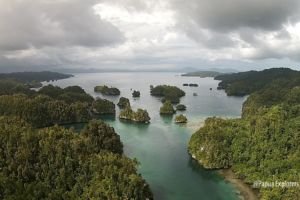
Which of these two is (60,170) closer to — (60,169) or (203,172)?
(60,169)

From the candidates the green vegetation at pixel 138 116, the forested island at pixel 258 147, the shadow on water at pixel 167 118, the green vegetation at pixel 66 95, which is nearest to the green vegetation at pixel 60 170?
the forested island at pixel 258 147

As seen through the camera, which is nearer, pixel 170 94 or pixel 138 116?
pixel 138 116

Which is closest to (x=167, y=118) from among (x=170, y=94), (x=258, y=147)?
(x=170, y=94)

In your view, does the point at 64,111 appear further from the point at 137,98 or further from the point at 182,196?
the point at 137,98

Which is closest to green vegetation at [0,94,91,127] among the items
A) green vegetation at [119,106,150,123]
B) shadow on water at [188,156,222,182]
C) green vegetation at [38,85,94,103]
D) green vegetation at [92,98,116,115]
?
green vegetation at [119,106,150,123]

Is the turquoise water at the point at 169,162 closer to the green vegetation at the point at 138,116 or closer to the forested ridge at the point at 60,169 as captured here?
the green vegetation at the point at 138,116

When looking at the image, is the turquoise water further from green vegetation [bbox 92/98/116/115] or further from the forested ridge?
green vegetation [bbox 92/98/116/115]

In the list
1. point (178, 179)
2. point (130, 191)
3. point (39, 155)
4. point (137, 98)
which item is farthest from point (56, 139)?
point (137, 98)

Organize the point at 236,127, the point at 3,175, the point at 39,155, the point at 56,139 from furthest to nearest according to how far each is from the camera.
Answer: the point at 236,127, the point at 56,139, the point at 39,155, the point at 3,175
